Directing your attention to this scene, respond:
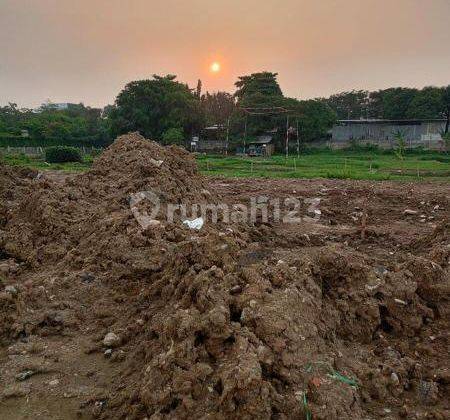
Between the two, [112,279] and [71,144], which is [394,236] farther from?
[71,144]

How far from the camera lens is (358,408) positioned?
3.07 metres

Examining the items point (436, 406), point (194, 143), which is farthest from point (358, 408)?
point (194, 143)

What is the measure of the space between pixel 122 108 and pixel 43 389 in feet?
124

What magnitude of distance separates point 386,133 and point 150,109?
70.0 ft

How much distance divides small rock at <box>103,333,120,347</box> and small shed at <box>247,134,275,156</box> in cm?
3266

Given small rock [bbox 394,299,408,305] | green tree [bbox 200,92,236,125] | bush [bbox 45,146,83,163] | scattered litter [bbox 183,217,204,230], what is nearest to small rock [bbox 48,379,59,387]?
small rock [bbox 394,299,408,305]

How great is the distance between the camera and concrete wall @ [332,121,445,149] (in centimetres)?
3988

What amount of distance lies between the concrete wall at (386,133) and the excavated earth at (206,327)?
35157mm

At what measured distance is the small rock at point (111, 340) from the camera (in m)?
4.40

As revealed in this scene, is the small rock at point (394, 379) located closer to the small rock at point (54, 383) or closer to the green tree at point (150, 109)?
the small rock at point (54, 383)

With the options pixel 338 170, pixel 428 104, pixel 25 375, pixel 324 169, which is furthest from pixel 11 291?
pixel 428 104

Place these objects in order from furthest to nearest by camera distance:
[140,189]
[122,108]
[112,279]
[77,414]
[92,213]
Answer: [122,108], [140,189], [92,213], [112,279], [77,414]

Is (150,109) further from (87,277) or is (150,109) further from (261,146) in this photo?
(87,277)

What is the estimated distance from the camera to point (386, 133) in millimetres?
41281
